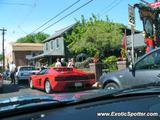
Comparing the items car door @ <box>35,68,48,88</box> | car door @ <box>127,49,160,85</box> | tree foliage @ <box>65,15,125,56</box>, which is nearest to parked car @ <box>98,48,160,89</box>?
car door @ <box>127,49,160,85</box>

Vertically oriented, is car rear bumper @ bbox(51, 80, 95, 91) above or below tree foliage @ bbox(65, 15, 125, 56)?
below

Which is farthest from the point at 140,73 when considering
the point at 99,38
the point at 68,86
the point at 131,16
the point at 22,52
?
the point at 22,52

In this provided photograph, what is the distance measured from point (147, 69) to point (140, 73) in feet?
0.74

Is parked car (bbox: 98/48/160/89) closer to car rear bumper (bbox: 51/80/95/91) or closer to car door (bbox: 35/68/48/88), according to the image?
car rear bumper (bbox: 51/80/95/91)

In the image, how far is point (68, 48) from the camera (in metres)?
53.5

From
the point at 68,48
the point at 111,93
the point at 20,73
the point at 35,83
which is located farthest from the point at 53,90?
the point at 68,48

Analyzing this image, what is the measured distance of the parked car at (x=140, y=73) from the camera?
1017 centimetres

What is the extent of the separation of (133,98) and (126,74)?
8186mm

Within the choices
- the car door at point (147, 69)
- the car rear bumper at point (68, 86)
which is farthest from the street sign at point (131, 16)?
the car door at point (147, 69)

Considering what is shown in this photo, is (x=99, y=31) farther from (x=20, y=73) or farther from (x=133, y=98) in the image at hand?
(x=133, y=98)

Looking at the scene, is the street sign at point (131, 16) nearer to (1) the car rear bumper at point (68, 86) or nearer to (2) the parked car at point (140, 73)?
(1) the car rear bumper at point (68, 86)

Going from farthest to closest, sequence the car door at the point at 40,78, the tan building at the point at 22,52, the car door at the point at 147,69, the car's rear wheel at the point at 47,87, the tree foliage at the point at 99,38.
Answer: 1. the tan building at the point at 22,52
2. the tree foliage at the point at 99,38
3. the car door at the point at 40,78
4. the car's rear wheel at the point at 47,87
5. the car door at the point at 147,69

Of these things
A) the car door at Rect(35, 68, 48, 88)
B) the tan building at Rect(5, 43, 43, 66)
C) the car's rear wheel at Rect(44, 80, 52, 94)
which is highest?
the tan building at Rect(5, 43, 43, 66)

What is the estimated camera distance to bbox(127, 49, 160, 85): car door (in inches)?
399
